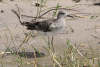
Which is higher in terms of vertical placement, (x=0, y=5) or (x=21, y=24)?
(x=0, y=5)

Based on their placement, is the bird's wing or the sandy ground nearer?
the bird's wing

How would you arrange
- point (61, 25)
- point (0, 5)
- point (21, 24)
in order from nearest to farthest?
point (61, 25), point (21, 24), point (0, 5)

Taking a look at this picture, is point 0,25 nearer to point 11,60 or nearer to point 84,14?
point 11,60

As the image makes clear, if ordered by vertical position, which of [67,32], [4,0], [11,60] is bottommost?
[11,60]

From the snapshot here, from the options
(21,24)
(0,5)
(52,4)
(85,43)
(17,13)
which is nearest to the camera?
(85,43)

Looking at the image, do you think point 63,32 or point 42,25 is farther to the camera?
point 63,32

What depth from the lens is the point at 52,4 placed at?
7.64 metres

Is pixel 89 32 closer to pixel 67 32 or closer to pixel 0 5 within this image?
pixel 67 32

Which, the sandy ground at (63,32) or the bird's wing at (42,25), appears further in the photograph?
the sandy ground at (63,32)

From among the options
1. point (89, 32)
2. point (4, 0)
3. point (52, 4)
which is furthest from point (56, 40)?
point (4, 0)

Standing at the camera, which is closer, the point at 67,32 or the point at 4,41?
the point at 4,41

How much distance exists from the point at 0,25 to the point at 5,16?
1.82ft

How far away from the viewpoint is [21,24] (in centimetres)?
609

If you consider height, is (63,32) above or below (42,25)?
below
